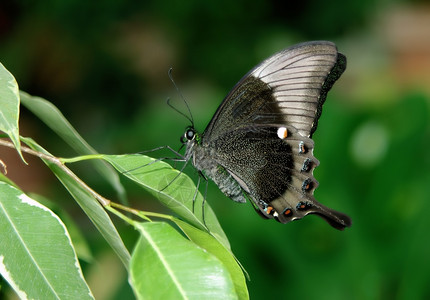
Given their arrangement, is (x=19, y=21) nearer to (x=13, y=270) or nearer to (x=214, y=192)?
(x=214, y=192)

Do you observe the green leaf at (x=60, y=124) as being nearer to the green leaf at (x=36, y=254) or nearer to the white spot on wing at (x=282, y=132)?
the green leaf at (x=36, y=254)

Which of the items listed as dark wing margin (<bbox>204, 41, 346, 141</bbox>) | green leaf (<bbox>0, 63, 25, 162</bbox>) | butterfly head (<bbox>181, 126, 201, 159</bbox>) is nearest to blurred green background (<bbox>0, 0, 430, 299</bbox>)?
butterfly head (<bbox>181, 126, 201, 159</bbox>)

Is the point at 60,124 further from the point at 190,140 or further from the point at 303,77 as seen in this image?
the point at 303,77

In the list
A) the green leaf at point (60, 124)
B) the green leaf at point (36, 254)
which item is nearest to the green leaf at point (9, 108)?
the green leaf at point (36, 254)

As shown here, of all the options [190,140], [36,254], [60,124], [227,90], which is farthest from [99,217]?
[227,90]

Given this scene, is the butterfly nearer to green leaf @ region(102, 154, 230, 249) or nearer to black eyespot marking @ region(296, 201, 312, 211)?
black eyespot marking @ region(296, 201, 312, 211)

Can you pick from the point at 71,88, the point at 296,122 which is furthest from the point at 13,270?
the point at 71,88
